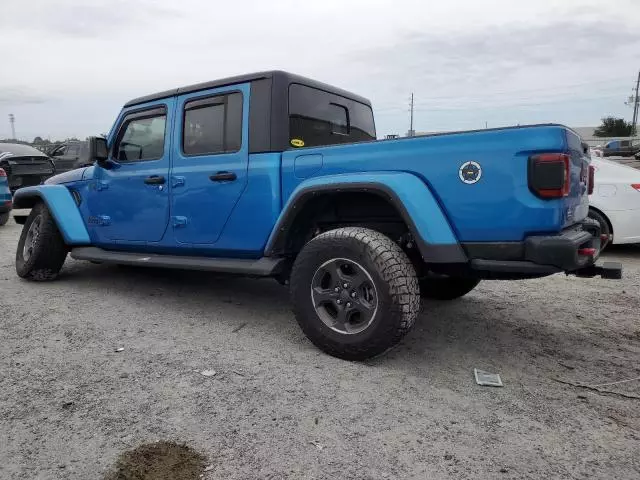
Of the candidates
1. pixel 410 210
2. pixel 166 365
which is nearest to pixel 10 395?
pixel 166 365

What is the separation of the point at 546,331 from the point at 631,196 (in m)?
3.61

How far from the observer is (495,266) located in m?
2.78

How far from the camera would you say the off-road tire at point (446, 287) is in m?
4.41

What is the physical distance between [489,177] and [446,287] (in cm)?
200

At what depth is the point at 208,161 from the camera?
3996 mm

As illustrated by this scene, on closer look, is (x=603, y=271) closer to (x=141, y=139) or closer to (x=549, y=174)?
(x=549, y=174)

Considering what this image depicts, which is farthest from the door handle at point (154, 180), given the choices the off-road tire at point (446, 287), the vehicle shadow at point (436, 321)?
the off-road tire at point (446, 287)

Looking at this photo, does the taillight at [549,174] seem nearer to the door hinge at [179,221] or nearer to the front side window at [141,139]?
the door hinge at [179,221]

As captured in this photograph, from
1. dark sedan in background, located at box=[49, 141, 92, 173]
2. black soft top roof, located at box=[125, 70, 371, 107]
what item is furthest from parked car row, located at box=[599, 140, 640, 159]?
black soft top roof, located at box=[125, 70, 371, 107]

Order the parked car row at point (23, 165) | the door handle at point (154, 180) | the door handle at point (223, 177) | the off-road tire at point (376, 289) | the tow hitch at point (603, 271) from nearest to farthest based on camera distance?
the off-road tire at point (376, 289) < the tow hitch at point (603, 271) < the door handle at point (223, 177) < the door handle at point (154, 180) < the parked car row at point (23, 165)

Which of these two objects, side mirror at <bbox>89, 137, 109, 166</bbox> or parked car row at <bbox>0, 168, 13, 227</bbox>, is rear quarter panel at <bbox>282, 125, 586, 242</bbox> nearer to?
side mirror at <bbox>89, 137, 109, 166</bbox>

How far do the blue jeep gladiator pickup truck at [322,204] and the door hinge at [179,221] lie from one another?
0.5 inches

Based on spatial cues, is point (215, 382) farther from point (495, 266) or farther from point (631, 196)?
point (631, 196)

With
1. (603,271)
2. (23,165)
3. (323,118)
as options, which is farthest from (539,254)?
(23,165)
